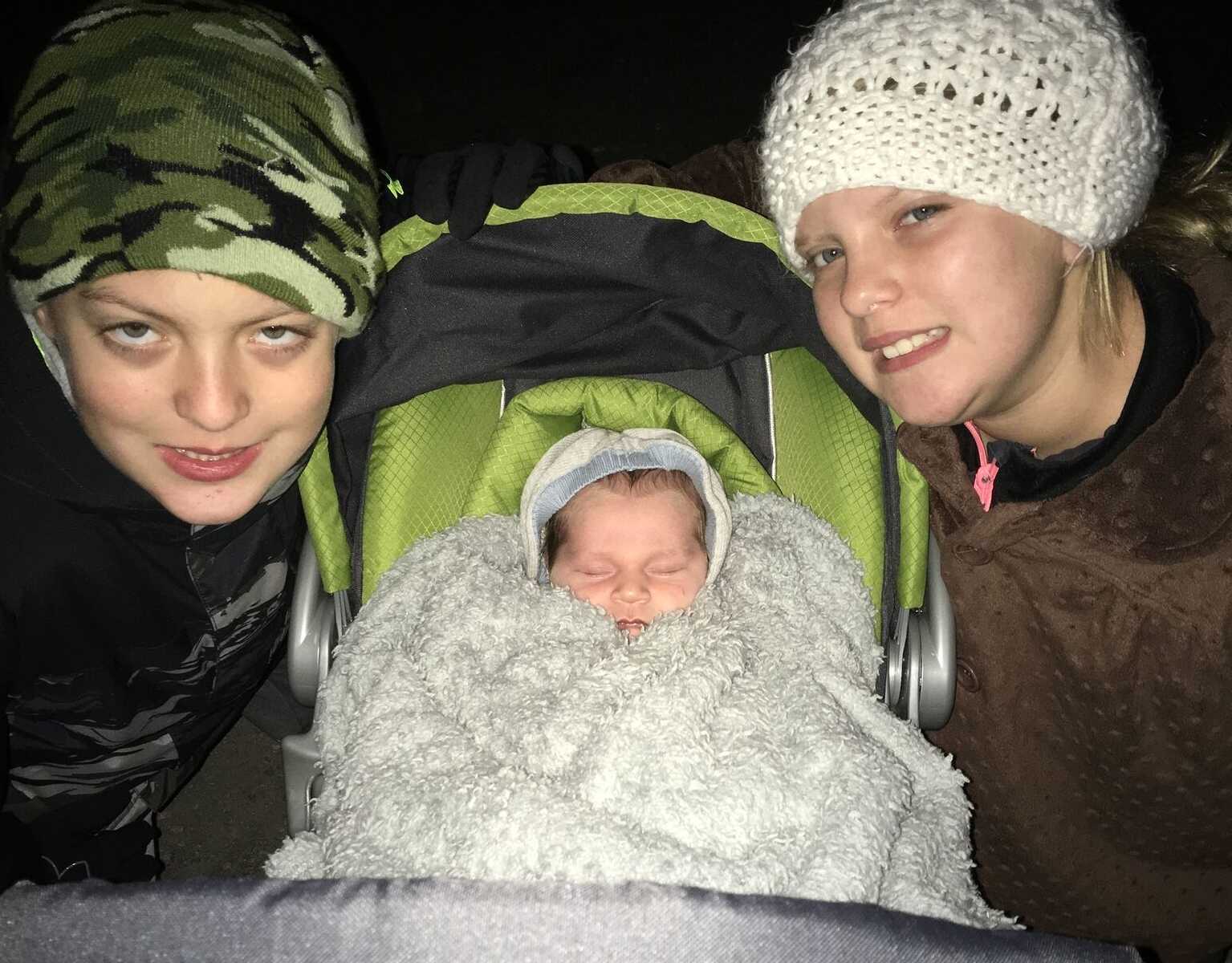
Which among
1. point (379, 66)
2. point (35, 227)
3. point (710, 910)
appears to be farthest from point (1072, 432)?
point (379, 66)

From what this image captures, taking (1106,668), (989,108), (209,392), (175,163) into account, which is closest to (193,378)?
(209,392)

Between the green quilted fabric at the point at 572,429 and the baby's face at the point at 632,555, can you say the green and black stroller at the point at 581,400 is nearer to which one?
the green quilted fabric at the point at 572,429

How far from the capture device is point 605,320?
129 cm

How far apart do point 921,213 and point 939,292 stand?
3.6 inches

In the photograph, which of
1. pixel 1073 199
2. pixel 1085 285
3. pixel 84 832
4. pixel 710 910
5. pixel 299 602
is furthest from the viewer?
pixel 84 832

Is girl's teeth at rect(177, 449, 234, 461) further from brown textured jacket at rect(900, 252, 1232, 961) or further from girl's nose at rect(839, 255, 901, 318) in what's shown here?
brown textured jacket at rect(900, 252, 1232, 961)

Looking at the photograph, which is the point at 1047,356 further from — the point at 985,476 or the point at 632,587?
the point at 632,587

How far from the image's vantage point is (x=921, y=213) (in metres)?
1.03

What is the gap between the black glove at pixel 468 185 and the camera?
3.75 feet

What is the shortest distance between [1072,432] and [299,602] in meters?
0.92

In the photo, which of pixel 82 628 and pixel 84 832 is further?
pixel 84 832

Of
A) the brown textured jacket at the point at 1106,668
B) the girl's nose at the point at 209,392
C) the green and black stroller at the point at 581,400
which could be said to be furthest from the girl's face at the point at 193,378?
the brown textured jacket at the point at 1106,668

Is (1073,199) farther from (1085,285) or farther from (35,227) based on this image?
(35,227)

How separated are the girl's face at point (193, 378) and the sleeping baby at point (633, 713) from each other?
0.93 feet
